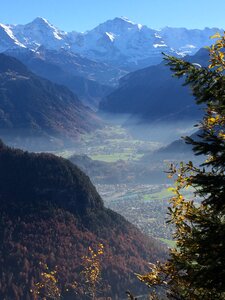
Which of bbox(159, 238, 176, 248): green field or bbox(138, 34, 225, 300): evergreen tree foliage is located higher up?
bbox(138, 34, 225, 300): evergreen tree foliage

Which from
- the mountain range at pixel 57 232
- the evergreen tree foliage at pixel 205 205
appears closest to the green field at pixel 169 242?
the mountain range at pixel 57 232

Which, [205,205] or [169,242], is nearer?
[205,205]

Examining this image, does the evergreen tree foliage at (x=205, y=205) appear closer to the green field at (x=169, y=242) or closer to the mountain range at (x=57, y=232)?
the mountain range at (x=57, y=232)

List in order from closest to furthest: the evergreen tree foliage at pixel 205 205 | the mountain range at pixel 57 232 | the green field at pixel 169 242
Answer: the evergreen tree foliage at pixel 205 205 < the mountain range at pixel 57 232 < the green field at pixel 169 242

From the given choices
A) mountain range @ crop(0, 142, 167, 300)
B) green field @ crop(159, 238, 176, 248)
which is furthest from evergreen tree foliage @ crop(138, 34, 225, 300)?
green field @ crop(159, 238, 176, 248)

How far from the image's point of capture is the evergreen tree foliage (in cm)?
1366

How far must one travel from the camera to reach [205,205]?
14.8 meters

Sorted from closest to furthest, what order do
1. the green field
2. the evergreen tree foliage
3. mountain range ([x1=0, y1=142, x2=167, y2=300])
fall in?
the evergreen tree foliage, mountain range ([x1=0, y1=142, x2=167, y2=300]), the green field

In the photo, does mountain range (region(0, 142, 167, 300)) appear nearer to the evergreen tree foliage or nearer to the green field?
the green field

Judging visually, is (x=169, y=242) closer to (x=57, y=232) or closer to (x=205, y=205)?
(x=57, y=232)

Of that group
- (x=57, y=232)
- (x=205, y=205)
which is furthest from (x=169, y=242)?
(x=205, y=205)

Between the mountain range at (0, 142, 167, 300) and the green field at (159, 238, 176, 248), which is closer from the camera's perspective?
the mountain range at (0, 142, 167, 300)

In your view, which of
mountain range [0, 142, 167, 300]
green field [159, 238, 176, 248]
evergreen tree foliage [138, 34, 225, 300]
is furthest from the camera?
green field [159, 238, 176, 248]

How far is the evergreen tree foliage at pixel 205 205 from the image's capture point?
13656mm
